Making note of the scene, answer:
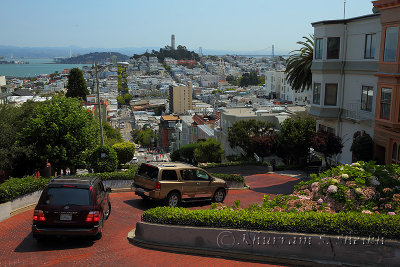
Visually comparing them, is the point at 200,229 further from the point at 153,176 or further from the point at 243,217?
the point at 153,176

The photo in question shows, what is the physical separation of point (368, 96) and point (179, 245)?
15.3 m

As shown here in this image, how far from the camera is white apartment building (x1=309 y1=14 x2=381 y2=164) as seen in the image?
20.2 metres

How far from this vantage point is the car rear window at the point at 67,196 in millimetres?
9117

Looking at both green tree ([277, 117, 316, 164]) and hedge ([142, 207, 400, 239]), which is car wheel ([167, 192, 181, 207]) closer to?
hedge ([142, 207, 400, 239])

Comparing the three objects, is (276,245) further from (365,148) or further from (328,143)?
(328,143)

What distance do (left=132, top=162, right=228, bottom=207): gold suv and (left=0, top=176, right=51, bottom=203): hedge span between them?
3064mm

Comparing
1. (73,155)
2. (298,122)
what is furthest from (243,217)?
(298,122)

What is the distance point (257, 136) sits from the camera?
28.3 meters

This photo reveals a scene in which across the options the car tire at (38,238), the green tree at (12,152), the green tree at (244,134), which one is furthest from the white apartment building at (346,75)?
the car tire at (38,238)

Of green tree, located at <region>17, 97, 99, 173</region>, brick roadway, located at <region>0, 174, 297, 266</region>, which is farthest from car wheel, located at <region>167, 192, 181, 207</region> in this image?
green tree, located at <region>17, 97, 99, 173</region>

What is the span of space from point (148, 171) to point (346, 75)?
13125 mm

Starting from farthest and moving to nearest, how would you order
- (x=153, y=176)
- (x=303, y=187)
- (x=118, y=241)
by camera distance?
(x=153, y=176) → (x=303, y=187) → (x=118, y=241)

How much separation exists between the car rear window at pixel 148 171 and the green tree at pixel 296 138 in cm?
1452

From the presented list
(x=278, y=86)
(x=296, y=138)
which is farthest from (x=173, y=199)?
(x=278, y=86)
